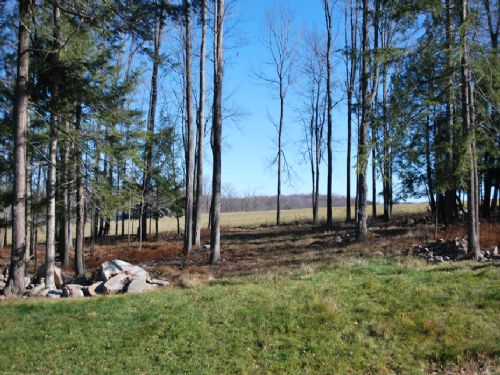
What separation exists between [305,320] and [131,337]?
282cm

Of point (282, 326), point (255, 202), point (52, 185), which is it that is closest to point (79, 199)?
point (52, 185)

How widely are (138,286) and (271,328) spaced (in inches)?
161

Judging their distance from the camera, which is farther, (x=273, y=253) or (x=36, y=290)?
(x=273, y=253)

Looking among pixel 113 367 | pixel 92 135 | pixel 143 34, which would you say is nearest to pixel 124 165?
pixel 92 135

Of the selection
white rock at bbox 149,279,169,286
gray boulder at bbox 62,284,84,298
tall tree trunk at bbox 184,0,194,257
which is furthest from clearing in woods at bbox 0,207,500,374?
tall tree trunk at bbox 184,0,194,257

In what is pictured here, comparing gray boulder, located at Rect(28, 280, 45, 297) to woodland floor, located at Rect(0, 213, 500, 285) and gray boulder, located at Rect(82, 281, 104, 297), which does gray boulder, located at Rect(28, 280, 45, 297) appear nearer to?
gray boulder, located at Rect(82, 281, 104, 297)

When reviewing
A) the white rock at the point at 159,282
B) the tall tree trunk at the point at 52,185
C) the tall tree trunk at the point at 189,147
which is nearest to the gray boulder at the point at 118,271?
Result: the white rock at the point at 159,282

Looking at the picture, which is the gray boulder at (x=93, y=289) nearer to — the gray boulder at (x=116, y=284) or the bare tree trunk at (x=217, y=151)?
the gray boulder at (x=116, y=284)

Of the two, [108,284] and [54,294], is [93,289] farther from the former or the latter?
[54,294]

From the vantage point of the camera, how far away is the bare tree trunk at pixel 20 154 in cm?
1002

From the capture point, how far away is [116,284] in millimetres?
10523

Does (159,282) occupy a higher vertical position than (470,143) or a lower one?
lower

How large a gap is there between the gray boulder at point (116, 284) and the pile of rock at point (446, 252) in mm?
7420

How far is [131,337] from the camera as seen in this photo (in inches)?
290
